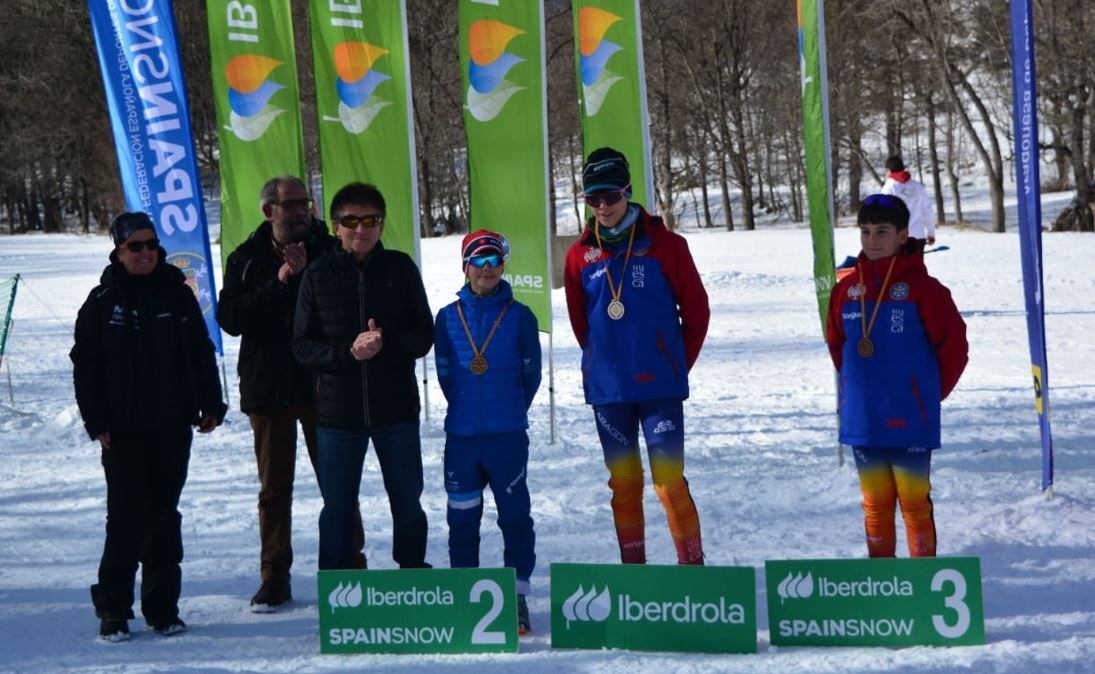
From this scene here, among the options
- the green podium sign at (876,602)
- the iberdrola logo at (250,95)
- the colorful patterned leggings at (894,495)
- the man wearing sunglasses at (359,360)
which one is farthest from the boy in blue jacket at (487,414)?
the iberdrola logo at (250,95)

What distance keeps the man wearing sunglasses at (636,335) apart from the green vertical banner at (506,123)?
3270mm

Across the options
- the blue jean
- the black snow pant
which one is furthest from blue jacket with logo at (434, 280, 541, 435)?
the black snow pant

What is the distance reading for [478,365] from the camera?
15.7 feet

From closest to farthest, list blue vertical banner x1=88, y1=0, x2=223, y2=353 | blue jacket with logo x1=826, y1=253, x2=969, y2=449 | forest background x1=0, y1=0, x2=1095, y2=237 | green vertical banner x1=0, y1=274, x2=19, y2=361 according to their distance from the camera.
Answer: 1. blue jacket with logo x1=826, y1=253, x2=969, y2=449
2. blue vertical banner x1=88, y1=0, x2=223, y2=353
3. green vertical banner x1=0, y1=274, x2=19, y2=361
4. forest background x1=0, y1=0, x2=1095, y2=237

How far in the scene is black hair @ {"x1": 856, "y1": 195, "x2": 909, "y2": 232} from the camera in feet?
15.8

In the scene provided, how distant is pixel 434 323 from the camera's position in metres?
4.88

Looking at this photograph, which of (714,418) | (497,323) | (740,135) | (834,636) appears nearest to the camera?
(834,636)

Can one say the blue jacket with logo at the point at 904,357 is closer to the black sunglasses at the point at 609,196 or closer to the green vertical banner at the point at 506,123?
the black sunglasses at the point at 609,196

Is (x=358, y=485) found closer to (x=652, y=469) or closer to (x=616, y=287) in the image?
(x=652, y=469)

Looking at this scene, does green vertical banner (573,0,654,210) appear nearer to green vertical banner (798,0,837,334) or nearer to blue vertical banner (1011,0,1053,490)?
green vertical banner (798,0,837,334)

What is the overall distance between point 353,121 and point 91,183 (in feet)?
141

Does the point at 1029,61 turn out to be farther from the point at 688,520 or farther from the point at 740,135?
the point at 740,135

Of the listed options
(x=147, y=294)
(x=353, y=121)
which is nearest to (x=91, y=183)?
(x=353, y=121)

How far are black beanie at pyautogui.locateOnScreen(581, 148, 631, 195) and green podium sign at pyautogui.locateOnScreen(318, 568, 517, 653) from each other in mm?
1642
